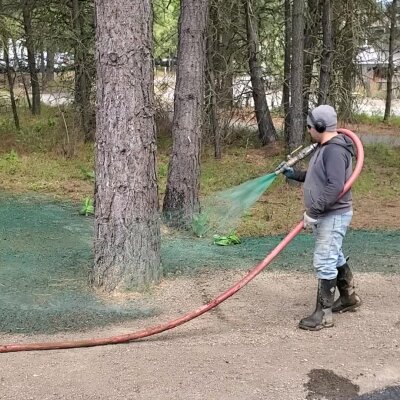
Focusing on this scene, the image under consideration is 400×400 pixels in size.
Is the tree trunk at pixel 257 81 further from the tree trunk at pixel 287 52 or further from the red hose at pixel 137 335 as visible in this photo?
the red hose at pixel 137 335

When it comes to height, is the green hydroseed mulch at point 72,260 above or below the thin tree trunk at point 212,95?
below

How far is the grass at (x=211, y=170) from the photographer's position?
10438 millimetres

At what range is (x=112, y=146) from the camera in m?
5.58

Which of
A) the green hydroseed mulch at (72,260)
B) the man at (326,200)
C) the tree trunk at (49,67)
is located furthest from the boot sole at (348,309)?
the tree trunk at (49,67)

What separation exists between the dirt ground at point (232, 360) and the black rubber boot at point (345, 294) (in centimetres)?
9

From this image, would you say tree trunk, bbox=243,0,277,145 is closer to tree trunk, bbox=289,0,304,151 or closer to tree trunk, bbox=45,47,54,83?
tree trunk, bbox=289,0,304,151

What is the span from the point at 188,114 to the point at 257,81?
7.72 meters

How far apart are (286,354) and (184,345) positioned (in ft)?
2.42

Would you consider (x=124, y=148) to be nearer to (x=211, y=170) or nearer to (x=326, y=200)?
(x=326, y=200)

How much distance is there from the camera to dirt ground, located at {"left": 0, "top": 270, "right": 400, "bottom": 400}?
3861 mm

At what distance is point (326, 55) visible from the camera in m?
13.5

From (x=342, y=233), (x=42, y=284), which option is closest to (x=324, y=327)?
(x=342, y=233)

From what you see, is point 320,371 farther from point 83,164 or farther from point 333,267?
point 83,164

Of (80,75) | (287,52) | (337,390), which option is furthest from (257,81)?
(337,390)
